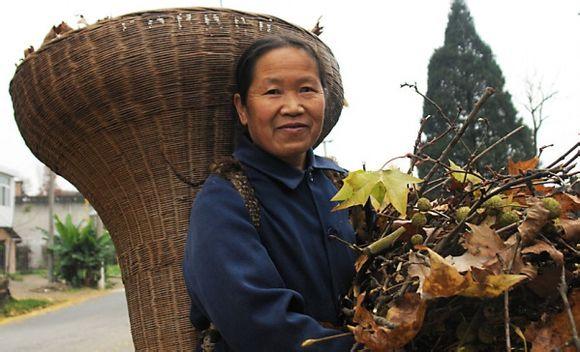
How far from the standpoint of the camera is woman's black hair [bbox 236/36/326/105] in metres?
1.45

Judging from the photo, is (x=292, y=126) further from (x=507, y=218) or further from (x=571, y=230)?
(x=571, y=230)

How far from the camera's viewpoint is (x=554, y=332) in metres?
0.89

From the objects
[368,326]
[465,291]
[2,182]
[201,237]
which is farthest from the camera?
[2,182]

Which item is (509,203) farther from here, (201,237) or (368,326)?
(201,237)

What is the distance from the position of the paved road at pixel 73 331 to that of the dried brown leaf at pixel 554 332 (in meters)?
8.54

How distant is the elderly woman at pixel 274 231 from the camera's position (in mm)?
1174

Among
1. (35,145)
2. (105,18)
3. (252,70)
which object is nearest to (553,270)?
(252,70)

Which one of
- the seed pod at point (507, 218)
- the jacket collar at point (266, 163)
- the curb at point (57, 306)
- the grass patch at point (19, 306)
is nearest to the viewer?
the seed pod at point (507, 218)

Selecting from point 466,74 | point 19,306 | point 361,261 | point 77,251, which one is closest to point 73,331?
point 19,306

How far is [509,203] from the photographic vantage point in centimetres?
115

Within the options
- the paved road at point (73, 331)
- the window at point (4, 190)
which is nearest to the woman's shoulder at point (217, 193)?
the paved road at point (73, 331)

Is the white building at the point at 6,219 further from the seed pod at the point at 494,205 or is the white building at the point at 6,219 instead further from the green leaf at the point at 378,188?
the seed pod at the point at 494,205

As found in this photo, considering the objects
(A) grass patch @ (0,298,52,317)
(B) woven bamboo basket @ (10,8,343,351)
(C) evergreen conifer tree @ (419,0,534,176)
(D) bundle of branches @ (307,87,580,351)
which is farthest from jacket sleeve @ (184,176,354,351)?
(A) grass patch @ (0,298,52,317)

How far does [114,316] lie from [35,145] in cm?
1278
